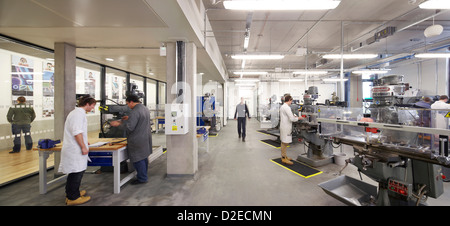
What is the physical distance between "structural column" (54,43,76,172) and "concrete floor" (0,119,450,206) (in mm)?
853

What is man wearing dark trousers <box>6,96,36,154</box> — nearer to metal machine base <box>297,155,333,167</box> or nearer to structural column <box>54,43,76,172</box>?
structural column <box>54,43,76,172</box>

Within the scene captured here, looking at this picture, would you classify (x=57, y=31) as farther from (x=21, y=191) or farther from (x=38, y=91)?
(x=38, y=91)

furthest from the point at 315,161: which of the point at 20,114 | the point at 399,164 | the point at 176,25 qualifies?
the point at 20,114

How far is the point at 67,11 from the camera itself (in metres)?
2.24

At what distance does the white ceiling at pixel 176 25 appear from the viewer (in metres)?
2.20

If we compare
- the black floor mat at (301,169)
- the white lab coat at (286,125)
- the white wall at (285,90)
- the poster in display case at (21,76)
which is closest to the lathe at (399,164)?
the black floor mat at (301,169)

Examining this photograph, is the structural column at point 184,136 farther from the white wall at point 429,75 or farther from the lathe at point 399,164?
the white wall at point 429,75

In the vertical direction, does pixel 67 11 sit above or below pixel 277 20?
below

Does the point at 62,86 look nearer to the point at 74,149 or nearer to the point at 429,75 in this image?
the point at 74,149

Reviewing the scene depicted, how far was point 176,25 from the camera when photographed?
8.48 ft

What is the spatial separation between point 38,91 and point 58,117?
2830mm

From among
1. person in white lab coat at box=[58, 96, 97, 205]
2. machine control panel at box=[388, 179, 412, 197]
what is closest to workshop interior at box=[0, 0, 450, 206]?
machine control panel at box=[388, 179, 412, 197]

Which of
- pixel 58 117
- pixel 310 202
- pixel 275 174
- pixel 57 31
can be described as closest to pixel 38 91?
pixel 58 117
